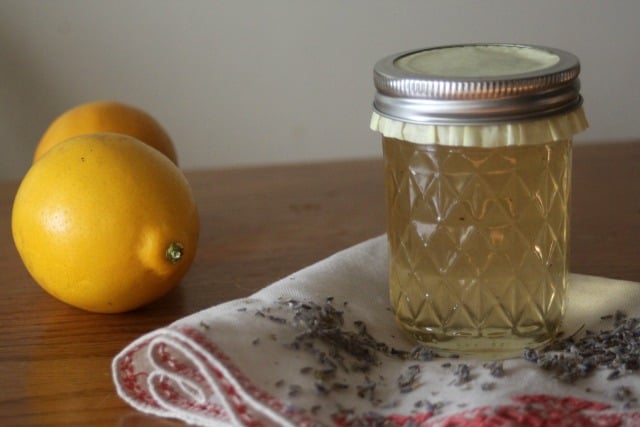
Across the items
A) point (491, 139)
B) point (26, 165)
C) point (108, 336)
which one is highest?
point (491, 139)

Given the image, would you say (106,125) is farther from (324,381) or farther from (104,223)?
(324,381)

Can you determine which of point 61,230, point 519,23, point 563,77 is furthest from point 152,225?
point 519,23

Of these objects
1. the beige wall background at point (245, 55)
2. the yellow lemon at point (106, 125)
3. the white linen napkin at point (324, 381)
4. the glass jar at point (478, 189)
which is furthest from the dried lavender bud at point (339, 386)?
the beige wall background at point (245, 55)

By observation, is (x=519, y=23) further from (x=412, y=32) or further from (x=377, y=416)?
(x=377, y=416)

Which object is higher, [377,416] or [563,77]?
[563,77]

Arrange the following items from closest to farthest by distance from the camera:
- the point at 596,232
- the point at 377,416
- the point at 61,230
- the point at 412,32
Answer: the point at 377,416, the point at 61,230, the point at 596,232, the point at 412,32

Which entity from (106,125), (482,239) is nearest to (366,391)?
(482,239)

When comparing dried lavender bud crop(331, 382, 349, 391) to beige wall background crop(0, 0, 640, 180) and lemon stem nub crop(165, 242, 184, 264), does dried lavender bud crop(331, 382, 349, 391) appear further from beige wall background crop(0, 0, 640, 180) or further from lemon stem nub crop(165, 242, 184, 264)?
beige wall background crop(0, 0, 640, 180)
